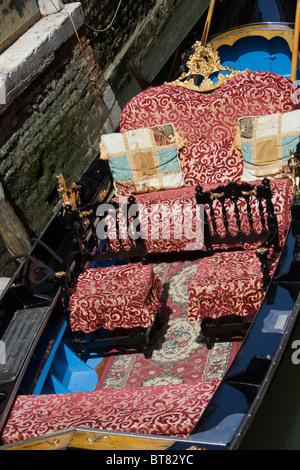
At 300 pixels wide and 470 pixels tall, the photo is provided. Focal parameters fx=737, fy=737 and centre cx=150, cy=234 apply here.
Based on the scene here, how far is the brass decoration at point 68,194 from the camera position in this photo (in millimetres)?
3869

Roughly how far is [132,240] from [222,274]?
25.8 inches

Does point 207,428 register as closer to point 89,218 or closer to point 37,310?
point 37,310

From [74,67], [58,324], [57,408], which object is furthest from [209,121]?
[74,67]

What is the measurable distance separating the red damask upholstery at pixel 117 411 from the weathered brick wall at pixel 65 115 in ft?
7.93

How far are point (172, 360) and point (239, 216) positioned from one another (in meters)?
0.85

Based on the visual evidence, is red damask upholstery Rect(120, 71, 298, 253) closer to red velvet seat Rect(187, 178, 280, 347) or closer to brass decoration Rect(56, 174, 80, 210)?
red velvet seat Rect(187, 178, 280, 347)

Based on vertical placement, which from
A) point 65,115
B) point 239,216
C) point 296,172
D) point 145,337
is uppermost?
point 296,172

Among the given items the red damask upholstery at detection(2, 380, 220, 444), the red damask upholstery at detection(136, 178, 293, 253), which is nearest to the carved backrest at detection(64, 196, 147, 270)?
the red damask upholstery at detection(136, 178, 293, 253)

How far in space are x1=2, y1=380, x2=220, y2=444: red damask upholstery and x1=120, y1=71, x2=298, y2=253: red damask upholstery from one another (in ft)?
4.32

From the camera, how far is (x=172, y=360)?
10.5 ft

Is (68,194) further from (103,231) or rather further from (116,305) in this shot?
(116,305)
